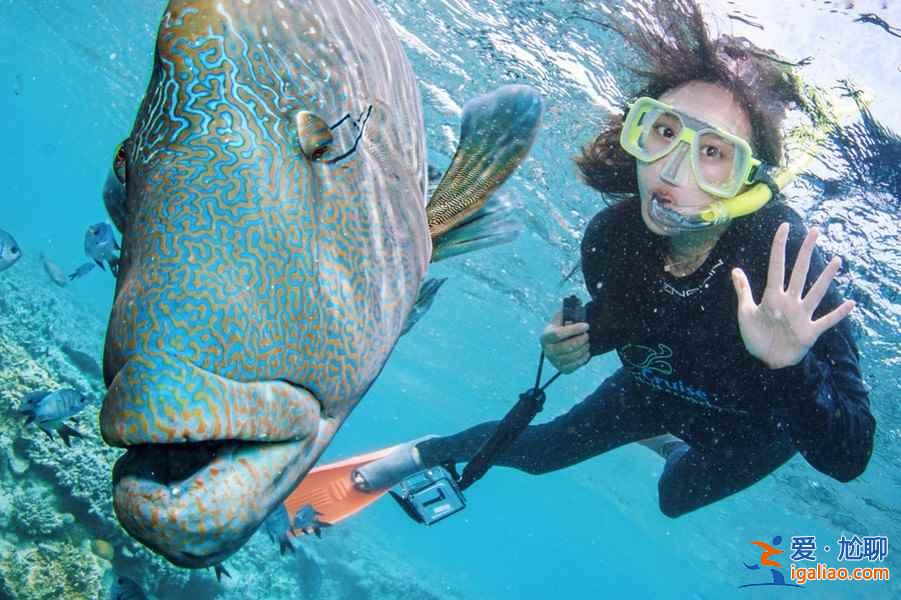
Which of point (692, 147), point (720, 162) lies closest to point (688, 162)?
point (692, 147)

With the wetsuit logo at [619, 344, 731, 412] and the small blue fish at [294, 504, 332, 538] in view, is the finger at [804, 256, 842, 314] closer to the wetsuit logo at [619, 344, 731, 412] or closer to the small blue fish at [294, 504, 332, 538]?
the wetsuit logo at [619, 344, 731, 412]

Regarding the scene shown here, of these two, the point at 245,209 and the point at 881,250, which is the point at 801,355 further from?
the point at 881,250

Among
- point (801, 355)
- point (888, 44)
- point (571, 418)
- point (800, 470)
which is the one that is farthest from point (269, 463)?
point (800, 470)

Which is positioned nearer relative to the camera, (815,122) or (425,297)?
(425,297)

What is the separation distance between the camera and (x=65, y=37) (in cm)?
3170

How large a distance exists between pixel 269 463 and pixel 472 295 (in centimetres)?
2542

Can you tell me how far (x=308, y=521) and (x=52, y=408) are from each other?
259 cm

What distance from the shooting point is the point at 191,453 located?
3.63 feet

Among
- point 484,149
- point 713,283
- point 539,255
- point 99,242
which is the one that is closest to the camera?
point 484,149

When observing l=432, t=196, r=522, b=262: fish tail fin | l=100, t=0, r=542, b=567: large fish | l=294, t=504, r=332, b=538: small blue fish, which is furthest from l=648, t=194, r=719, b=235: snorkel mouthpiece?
l=294, t=504, r=332, b=538: small blue fish

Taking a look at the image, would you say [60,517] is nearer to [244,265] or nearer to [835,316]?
[244,265]

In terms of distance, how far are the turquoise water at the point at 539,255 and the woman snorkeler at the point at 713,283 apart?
1407mm

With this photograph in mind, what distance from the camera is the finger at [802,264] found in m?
2.85

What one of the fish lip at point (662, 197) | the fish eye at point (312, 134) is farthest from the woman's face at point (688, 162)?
the fish eye at point (312, 134)
